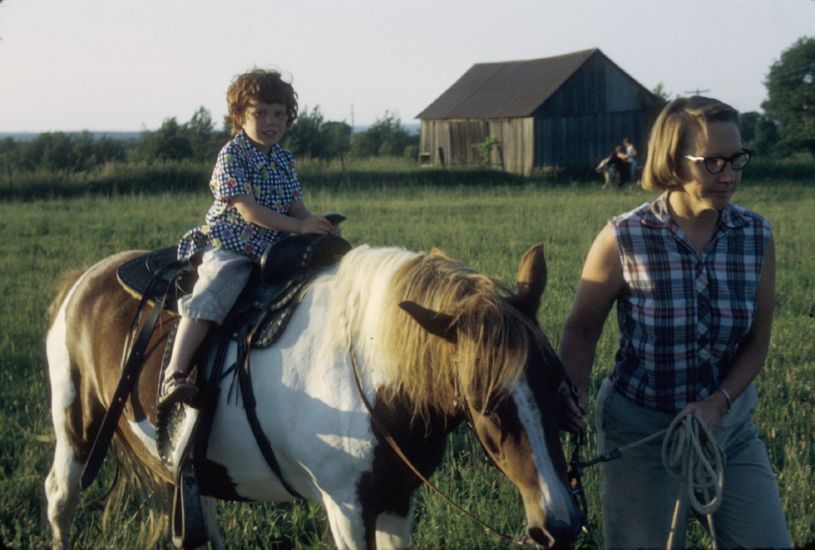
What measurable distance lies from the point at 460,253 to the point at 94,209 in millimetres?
10394

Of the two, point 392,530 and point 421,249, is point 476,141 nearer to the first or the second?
point 421,249

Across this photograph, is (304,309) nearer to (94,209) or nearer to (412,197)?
(94,209)

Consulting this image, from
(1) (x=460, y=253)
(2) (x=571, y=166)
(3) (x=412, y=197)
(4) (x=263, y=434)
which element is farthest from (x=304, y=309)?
(2) (x=571, y=166)

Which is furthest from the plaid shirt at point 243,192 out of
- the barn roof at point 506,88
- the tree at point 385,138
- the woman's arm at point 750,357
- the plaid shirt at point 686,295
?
the tree at point 385,138

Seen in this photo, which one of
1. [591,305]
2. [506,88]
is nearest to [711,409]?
[591,305]

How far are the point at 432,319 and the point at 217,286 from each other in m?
1.16

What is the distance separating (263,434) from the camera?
9.94ft

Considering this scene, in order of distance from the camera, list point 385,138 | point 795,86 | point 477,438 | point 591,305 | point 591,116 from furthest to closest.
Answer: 1. point 385,138
2. point 591,116
3. point 795,86
4. point 591,305
5. point 477,438

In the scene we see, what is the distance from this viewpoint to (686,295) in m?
2.95

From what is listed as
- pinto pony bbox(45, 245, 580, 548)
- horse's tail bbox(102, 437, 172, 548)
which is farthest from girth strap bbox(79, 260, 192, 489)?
horse's tail bbox(102, 437, 172, 548)

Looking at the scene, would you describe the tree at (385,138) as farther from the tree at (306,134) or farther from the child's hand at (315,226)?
the child's hand at (315,226)

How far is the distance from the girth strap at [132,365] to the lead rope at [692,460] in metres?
1.93

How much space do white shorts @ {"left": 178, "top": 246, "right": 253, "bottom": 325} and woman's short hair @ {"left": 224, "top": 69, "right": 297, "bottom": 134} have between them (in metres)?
0.67

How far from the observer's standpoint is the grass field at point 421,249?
13.3ft
